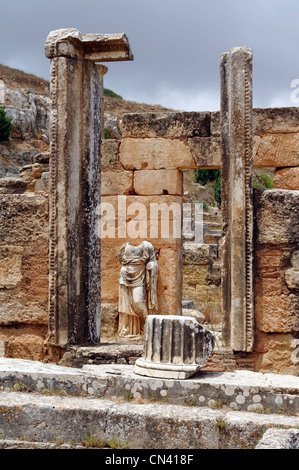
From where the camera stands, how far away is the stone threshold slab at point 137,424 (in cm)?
332

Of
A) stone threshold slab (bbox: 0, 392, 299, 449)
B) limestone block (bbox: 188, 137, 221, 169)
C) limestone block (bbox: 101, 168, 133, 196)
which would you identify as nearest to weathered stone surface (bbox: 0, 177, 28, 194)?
limestone block (bbox: 101, 168, 133, 196)

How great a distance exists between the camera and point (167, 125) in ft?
31.8

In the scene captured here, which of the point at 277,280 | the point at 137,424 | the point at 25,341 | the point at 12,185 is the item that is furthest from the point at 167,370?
the point at 12,185

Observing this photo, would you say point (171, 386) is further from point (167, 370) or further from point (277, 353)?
point (277, 353)

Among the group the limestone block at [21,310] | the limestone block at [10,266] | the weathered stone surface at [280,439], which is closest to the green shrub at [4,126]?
the limestone block at [10,266]

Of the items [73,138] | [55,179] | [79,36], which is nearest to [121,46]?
[79,36]

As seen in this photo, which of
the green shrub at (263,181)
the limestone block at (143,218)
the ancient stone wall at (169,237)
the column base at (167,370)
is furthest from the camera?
the green shrub at (263,181)

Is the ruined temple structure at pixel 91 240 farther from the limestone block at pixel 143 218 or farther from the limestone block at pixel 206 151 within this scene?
the limestone block at pixel 143 218

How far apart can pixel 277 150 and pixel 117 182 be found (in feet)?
8.62

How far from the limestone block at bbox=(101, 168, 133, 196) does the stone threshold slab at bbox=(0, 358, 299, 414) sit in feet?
19.8

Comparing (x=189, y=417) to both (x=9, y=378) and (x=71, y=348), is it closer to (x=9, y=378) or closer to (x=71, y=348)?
(x=9, y=378)

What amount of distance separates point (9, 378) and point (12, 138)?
25.6 m
